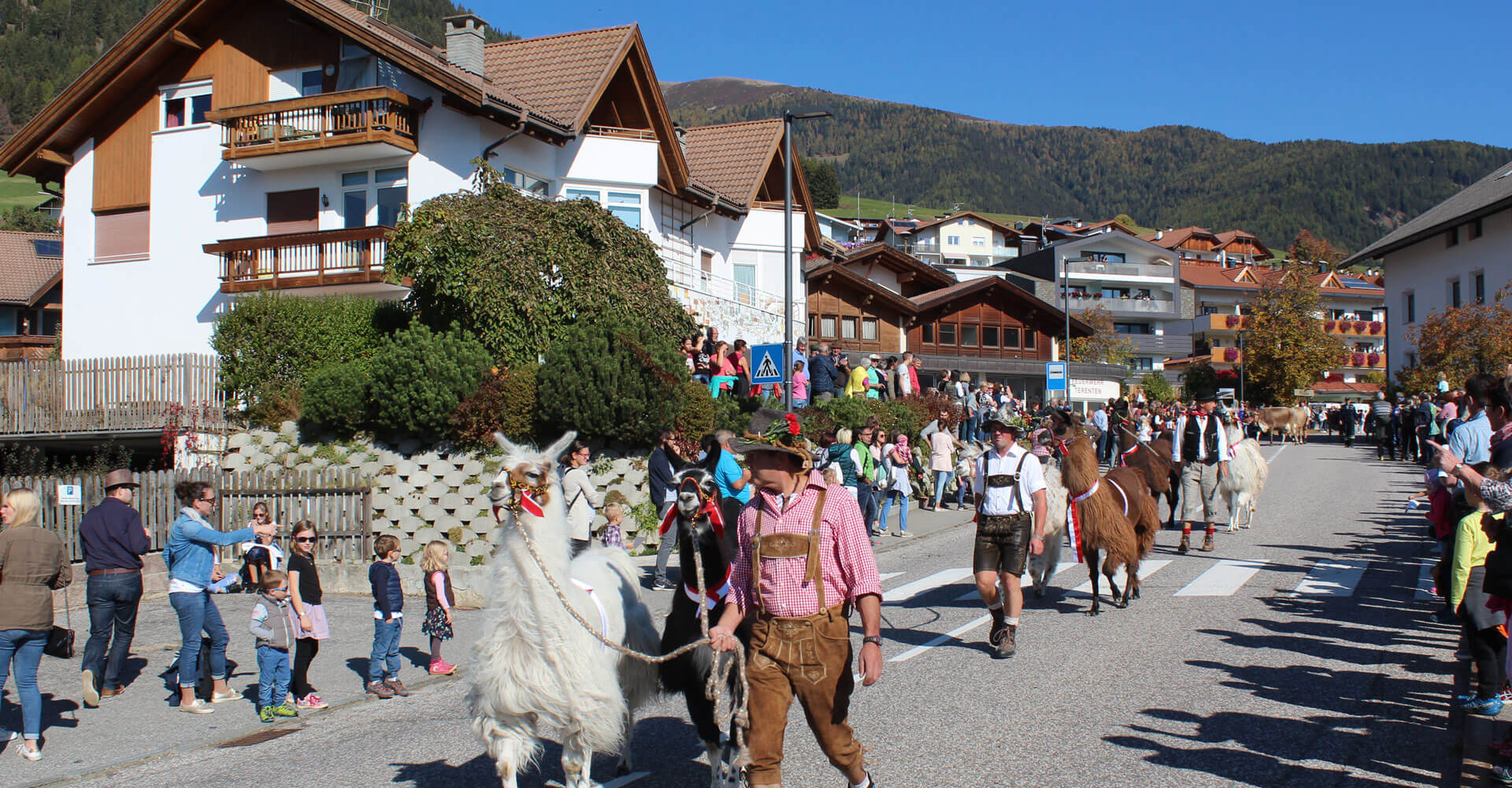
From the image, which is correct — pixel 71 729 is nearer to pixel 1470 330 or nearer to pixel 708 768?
pixel 708 768

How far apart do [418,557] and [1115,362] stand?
187 feet

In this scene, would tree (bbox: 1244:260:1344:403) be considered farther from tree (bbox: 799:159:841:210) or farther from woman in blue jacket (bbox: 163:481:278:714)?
tree (bbox: 799:159:841:210)

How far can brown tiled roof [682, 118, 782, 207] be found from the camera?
119ft

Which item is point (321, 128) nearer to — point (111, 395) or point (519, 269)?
point (111, 395)

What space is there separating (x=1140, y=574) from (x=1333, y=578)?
6.83 ft

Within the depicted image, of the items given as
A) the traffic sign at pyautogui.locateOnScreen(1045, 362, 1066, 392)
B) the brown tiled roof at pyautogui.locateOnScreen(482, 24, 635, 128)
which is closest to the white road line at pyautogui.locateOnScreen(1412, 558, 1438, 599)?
the traffic sign at pyautogui.locateOnScreen(1045, 362, 1066, 392)

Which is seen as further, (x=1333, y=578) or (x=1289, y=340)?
(x=1289, y=340)

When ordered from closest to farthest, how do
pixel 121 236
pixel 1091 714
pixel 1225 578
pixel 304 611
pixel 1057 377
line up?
pixel 1091 714 → pixel 304 611 → pixel 1225 578 → pixel 121 236 → pixel 1057 377

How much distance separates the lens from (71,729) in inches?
315

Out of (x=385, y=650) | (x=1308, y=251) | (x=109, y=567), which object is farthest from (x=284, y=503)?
(x=1308, y=251)

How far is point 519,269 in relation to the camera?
18.2 meters

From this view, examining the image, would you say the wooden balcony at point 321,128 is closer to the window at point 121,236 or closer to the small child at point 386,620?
the window at point 121,236

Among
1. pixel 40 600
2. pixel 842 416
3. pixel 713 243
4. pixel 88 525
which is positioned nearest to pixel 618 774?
pixel 40 600

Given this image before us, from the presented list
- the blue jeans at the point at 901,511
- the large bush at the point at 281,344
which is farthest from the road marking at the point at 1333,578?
the large bush at the point at 281,344
